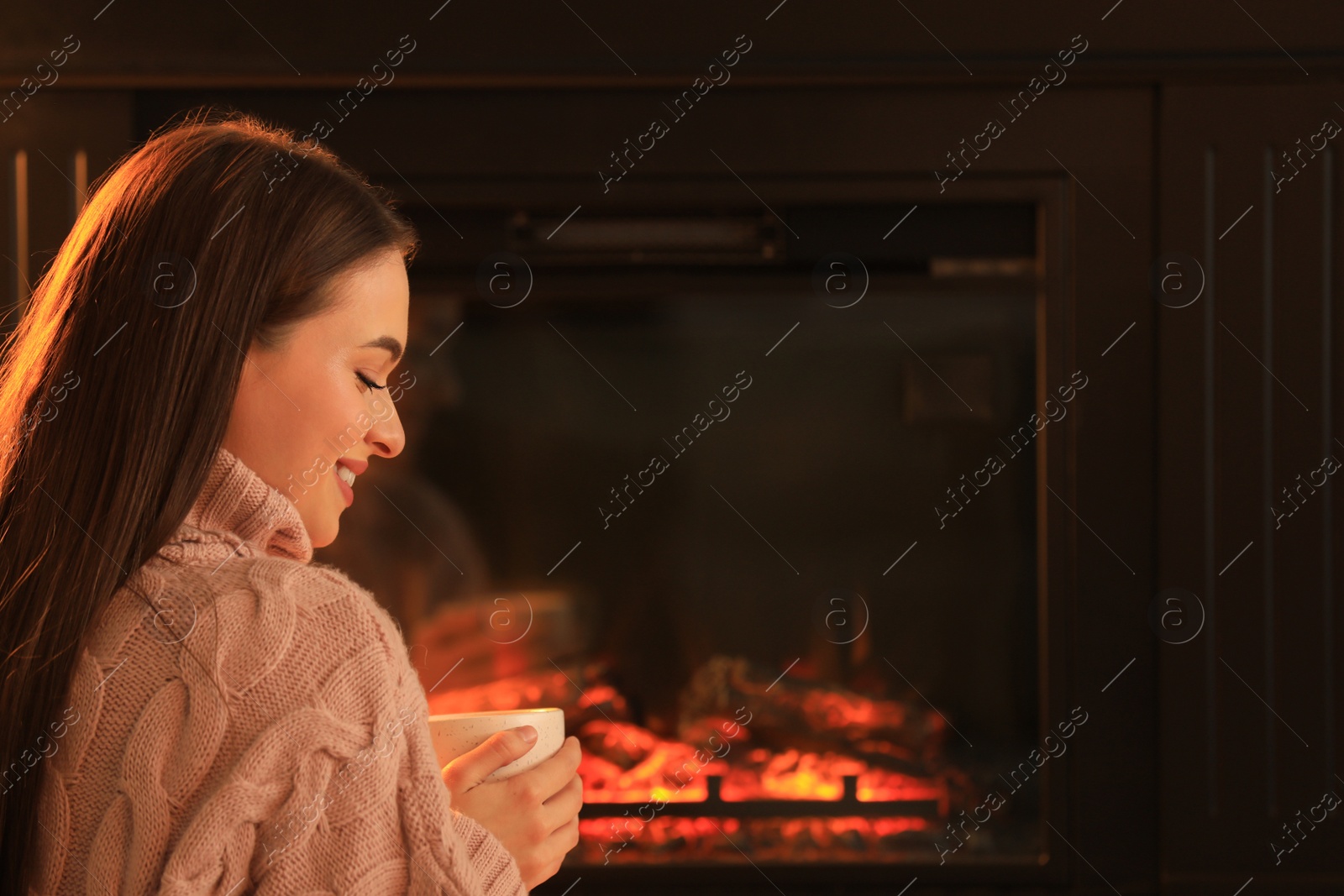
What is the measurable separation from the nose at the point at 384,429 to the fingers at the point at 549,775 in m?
0.23

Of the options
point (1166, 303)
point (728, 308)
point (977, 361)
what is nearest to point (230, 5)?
point (728, 308)

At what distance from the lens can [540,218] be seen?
1559 mm

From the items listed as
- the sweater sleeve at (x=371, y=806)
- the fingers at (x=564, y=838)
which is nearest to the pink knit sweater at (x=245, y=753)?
the sweater sleeve at (x=371, y=806)

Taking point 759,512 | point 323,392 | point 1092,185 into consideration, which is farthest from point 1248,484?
point 323,392

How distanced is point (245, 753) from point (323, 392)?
22 cm

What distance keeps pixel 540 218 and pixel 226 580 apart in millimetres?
1083

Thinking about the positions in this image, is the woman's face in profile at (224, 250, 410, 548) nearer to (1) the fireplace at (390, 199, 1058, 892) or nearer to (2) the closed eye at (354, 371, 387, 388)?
(2) the closed eye at (354, 371, 387, 388)

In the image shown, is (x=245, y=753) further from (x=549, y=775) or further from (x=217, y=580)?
(x=549, y=775)

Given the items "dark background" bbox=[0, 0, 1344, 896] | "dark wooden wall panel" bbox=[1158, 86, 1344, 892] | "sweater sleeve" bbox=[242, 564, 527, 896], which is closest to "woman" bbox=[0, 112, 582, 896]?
"sweater sleeve" bbox=[242, 564, 527, 896]

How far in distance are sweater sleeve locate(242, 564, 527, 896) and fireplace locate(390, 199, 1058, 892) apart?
1.05 m

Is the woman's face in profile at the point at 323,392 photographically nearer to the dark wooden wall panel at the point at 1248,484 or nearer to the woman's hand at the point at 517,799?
the woman's hand at the point at 517,799

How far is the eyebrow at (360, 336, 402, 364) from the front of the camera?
675mm

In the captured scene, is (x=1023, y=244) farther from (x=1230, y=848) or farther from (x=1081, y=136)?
(x=1230, y=848)

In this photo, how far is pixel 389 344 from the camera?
27.1 inches
